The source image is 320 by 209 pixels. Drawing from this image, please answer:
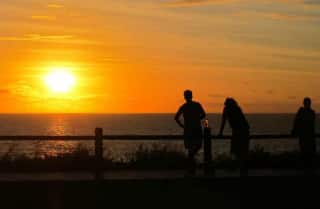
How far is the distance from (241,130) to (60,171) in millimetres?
4530

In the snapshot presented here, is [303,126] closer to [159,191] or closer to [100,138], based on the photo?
[159,191]

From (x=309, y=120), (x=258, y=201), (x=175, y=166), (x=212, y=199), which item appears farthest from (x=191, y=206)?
(x=309, y=120)

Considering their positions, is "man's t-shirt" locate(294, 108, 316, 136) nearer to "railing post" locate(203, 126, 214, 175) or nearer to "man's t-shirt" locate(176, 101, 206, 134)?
"railing post" locate(203, 126, 214, 175)

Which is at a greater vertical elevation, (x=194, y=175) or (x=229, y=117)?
(x=229, y=117)

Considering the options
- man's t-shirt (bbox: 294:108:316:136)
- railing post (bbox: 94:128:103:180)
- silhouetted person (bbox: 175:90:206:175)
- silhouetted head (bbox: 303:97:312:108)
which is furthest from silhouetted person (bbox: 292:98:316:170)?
railing post (bbox: 94:128:103:180)

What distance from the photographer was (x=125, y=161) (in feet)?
63.9

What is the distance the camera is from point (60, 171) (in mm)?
17891

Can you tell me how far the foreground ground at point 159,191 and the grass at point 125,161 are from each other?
1.88 m

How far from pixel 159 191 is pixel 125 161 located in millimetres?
3793

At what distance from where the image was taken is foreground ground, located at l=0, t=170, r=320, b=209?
15.5m

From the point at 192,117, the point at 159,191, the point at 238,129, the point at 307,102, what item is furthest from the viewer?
the point at 307,102

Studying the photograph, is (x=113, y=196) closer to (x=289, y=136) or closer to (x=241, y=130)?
(x=241, y=130)

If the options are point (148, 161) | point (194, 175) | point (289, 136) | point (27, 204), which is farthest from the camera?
point (148, 161)

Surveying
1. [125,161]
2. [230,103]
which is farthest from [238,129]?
[125,161]
